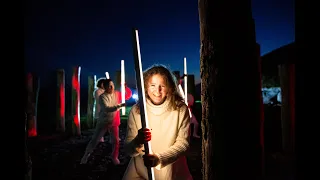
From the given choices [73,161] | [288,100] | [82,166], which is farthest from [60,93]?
[288,100]

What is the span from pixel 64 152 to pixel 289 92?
6809mm

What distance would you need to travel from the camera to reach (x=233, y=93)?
96.9 inches

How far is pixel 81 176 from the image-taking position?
20.2 feet

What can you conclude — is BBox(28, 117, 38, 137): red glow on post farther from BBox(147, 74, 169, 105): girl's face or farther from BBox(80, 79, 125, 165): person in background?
BBox(147, 74, 169, 105): girl's face

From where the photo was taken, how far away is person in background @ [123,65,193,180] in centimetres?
277

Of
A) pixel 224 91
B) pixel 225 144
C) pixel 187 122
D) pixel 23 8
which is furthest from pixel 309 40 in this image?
pixel 23 8

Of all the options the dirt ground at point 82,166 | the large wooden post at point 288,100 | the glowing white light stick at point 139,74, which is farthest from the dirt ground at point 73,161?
the glowing white light stick at point 139,74

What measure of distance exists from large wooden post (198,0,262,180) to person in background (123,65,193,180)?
0.37 metres

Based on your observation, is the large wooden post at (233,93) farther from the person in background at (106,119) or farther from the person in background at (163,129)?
the person in background at (106,119)

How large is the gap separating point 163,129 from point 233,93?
0.81 meters

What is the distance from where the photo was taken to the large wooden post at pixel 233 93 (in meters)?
2.46

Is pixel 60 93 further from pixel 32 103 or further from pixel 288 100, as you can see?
pixel 288 100

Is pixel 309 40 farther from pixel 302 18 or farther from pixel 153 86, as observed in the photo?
pixel 153 86

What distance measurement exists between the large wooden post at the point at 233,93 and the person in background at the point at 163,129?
0.37 metres
